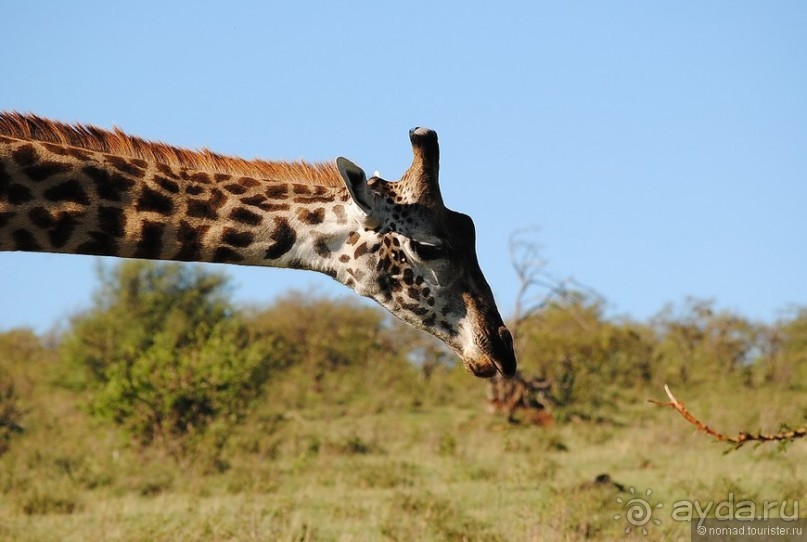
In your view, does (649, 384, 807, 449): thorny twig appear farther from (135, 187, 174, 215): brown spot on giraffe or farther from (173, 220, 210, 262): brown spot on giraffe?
(135, 187, 174, 215): brown spot on giraffe

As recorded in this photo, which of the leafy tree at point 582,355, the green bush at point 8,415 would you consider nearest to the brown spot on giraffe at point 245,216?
the green bush at point 8,415

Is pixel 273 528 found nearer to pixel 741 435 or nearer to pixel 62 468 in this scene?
pixel 741 435

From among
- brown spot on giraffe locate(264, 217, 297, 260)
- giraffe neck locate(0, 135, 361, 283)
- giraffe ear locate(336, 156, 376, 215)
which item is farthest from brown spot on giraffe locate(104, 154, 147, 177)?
giraffe ear locate(336, 156, 376, 215)

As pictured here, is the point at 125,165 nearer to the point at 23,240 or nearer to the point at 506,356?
the point at 23,240

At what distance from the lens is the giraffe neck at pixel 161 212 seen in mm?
6109

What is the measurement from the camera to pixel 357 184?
6.41 meters

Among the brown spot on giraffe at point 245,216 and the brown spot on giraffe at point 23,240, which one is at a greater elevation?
the brown spot on giraffe at point 245,216

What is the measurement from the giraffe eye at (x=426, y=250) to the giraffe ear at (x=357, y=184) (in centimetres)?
32

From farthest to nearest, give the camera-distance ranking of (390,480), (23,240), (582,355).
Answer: (582,355)
(390,480)
(23,240)

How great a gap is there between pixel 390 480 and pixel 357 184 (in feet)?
34.4

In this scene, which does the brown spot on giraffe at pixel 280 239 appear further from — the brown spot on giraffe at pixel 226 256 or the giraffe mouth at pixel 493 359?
the giraffe mouth at pixel 493 359

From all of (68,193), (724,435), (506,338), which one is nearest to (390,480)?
(506,338)

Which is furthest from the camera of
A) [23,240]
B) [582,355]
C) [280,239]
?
[582,355]

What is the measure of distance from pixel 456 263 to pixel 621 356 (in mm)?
38737
